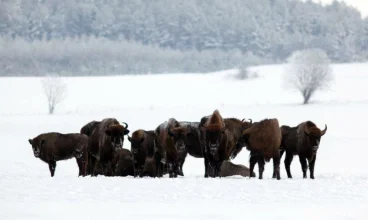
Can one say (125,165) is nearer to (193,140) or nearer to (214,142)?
(193,140)

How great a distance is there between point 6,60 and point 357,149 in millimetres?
91196

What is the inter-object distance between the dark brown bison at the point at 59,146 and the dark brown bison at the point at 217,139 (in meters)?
2.97

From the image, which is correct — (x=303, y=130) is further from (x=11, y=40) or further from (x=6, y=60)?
(x=11, y=40)

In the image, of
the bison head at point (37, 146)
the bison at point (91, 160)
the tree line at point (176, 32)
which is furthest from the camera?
the tree line at point (176, 32)

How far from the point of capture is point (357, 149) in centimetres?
3944

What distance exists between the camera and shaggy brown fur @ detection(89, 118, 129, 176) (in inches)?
652

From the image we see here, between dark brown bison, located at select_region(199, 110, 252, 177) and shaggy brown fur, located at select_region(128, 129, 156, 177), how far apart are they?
134cm

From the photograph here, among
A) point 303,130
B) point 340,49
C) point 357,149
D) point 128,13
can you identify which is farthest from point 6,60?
point 303,130

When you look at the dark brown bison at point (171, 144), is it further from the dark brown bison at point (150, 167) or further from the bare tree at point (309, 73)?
the bare tree at point (309, 73)

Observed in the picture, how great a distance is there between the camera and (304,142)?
16812 millimetres

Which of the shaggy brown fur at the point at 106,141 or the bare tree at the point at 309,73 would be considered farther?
the bare tree at the point at 309,73

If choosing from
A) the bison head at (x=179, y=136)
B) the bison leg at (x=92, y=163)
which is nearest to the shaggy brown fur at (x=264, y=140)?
the bison head at (x=179, y=136)

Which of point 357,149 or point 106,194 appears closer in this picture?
point 106,194

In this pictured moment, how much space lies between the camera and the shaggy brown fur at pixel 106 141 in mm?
16562
